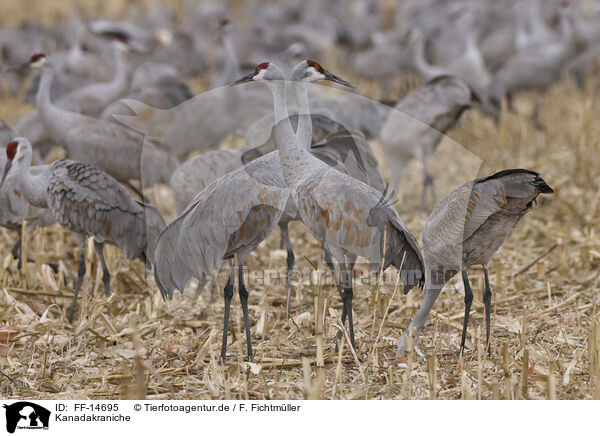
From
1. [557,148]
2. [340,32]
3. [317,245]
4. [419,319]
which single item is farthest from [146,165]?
[340,32]

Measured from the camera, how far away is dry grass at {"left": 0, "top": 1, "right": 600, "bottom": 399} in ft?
9.79

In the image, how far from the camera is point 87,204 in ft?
12.8

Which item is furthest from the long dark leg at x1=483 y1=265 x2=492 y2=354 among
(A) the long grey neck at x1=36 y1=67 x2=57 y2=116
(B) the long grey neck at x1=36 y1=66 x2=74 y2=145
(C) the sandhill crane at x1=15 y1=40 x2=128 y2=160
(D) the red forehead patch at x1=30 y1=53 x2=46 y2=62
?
(C) the sandhill crane at x1=15 y1=40 x2=128 y2=160

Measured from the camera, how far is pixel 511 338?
139 inches

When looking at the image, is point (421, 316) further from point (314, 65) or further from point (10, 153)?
point (10, 153)

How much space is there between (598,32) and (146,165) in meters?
7.52

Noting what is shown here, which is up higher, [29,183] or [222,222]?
[29,183]

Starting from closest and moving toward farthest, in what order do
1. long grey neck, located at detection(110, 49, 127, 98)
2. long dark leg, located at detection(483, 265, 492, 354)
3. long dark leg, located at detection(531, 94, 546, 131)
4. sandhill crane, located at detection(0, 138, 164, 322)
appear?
long dark leg, located at detection(483, 265, 492, 354) → sandhill crane, located at detection(0, 138, 164, 322) → long dark leg, located at detection(531, 94, 546, 131) → long grey neck, located at detection(110, 49, 127, 98)

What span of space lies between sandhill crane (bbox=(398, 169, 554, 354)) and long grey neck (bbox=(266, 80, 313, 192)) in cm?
55

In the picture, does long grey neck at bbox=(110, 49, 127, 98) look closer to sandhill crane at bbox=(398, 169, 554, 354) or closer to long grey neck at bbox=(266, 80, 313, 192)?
long grey neck at bbox=(266, 80, 313, 192)

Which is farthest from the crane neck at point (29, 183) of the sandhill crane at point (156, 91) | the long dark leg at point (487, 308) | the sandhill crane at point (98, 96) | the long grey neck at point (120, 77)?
the long grey neck at point (120, 77)
